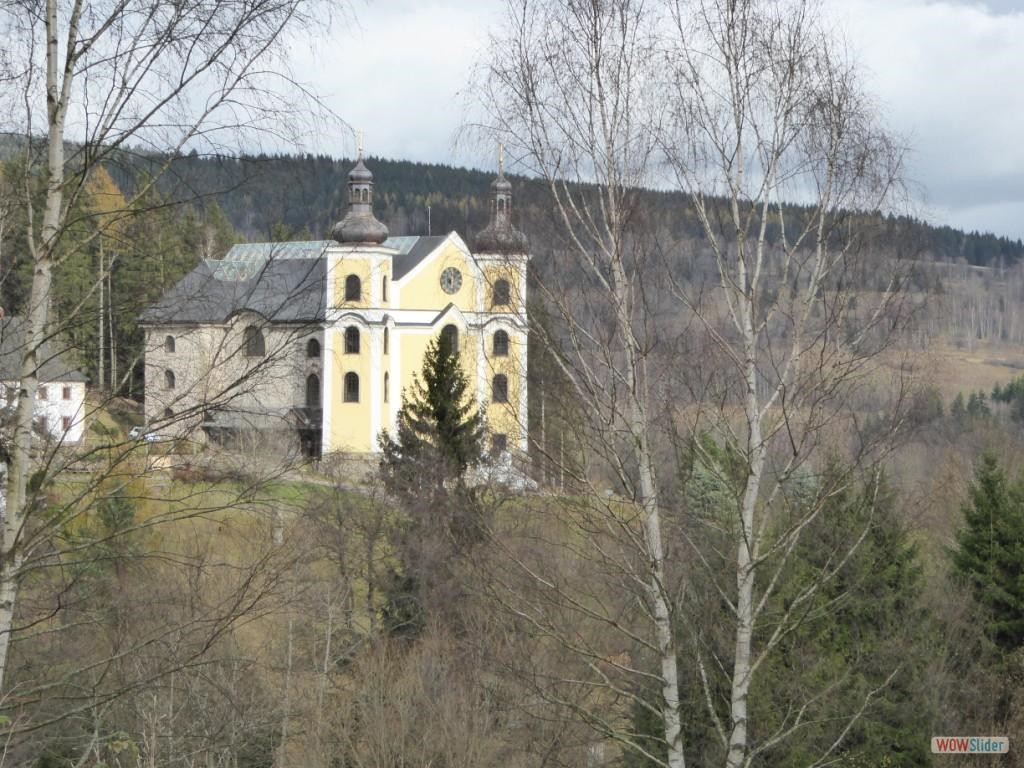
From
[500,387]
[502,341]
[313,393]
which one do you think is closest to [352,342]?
[313,393]

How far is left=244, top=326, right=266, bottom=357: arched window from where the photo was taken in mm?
6480

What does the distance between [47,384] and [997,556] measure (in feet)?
68.3

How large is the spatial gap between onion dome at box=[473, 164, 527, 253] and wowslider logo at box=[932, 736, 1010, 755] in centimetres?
1127

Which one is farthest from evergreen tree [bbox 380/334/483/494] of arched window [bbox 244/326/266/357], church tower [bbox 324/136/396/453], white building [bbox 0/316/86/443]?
arched window [bbox 244/326/266/357]

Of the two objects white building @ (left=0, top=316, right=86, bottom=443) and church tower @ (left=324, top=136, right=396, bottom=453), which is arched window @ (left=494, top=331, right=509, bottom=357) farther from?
church tower @ (left=324, top=136, right=396, bottom=453)

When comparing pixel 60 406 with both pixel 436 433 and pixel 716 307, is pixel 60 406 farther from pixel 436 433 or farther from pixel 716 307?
pixel 436 433

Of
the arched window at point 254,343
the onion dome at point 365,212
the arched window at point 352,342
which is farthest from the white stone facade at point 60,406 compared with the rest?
the arched window at point 352,342

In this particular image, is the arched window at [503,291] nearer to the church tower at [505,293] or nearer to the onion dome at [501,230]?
the church tower at [505,293]

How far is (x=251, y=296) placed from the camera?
611 cm

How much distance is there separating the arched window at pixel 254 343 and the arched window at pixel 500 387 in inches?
129

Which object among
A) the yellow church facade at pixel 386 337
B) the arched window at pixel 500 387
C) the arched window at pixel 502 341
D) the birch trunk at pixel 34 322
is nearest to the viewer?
the birch trunk at pixel 34 322

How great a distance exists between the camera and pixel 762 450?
9523 millimetres

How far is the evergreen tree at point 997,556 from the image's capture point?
23.9m

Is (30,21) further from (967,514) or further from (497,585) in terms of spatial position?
(967,514)
